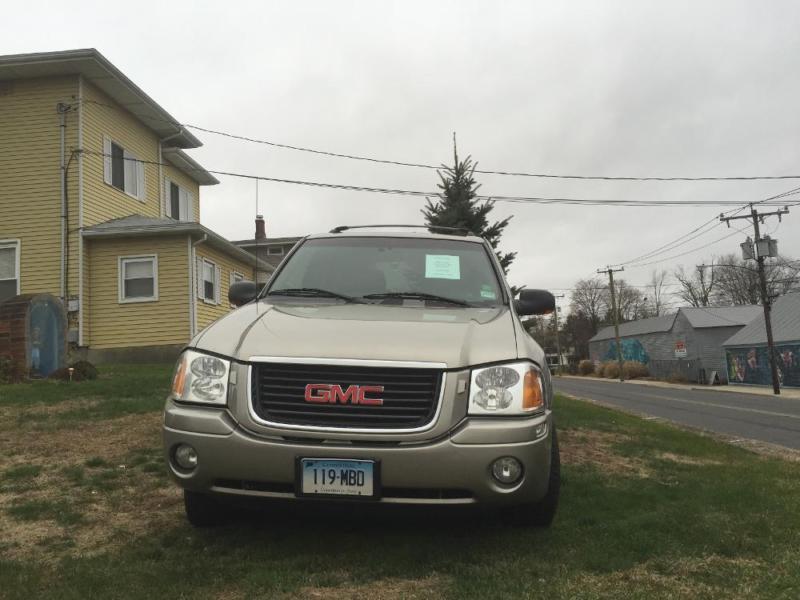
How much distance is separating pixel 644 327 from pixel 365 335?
196ft

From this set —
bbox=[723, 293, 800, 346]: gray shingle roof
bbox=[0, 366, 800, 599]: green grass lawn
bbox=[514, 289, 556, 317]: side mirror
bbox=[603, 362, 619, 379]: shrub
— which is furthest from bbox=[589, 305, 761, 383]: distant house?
bbox=[514, 289, 556, 317]: side mirror

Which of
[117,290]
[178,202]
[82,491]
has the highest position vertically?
[178,202]

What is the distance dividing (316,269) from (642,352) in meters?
58.3

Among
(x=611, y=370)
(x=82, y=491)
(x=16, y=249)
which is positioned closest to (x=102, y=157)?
(x=16, y=249)

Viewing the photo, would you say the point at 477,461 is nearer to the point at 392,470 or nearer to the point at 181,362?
the point at 392,470

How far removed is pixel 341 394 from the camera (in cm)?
298

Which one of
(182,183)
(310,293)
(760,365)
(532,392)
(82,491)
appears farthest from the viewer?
(760,365)

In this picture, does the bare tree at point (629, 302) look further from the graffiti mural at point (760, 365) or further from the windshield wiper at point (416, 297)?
the windshield wiper at point (416, 297)

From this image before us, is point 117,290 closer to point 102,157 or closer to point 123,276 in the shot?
point 123,276

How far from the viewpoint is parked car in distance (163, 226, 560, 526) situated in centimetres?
293

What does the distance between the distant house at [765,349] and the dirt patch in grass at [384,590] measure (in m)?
38.8

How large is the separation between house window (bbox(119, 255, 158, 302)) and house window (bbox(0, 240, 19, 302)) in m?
2.47

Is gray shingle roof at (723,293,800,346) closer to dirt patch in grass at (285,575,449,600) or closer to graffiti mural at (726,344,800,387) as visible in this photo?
graffiti mural at (726,344,800,387)

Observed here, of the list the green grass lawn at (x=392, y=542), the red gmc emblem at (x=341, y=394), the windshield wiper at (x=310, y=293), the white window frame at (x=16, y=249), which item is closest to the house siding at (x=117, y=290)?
the white window frame at (x=16, y=249)
